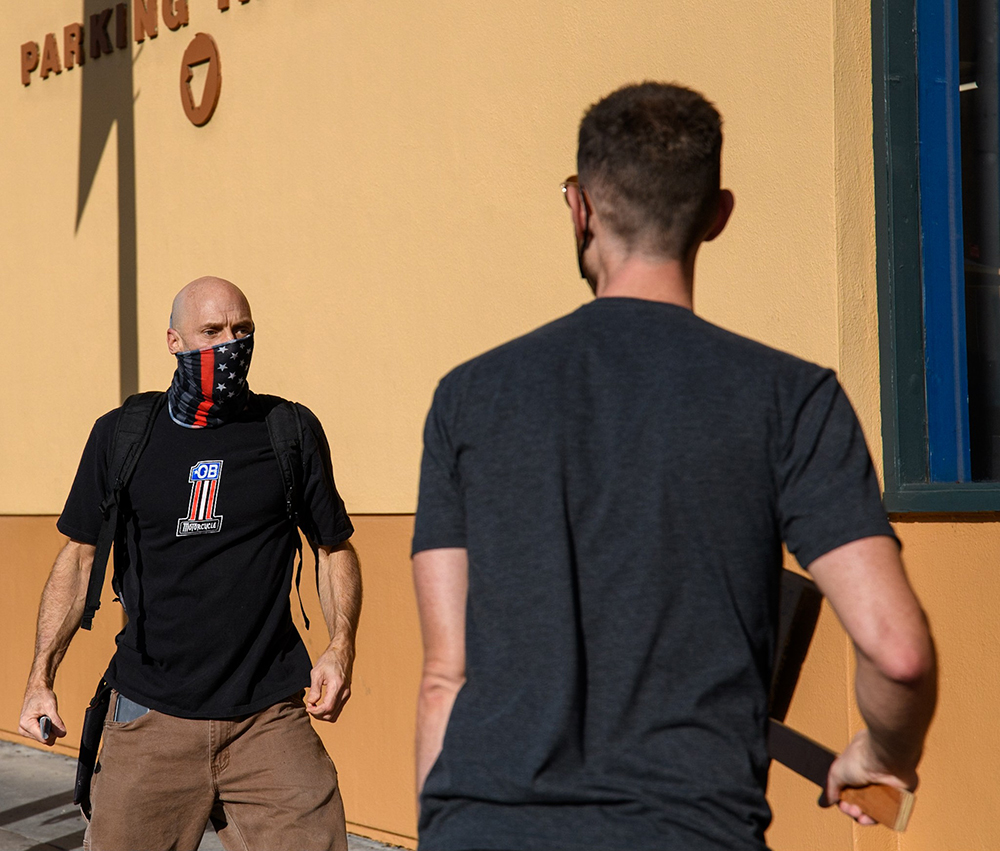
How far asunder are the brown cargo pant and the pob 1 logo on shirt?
497mm

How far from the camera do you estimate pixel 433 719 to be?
1.78m

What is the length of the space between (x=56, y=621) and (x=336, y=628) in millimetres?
768

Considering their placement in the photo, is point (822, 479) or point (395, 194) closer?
point (822, 479)

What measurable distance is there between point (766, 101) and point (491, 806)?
327cm

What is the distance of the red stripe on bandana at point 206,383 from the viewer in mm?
3557

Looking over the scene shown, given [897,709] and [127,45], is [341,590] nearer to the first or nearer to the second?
[897,709]

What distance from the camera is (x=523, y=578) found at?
5.46ft

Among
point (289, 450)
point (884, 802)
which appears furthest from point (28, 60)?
point (884, 802)

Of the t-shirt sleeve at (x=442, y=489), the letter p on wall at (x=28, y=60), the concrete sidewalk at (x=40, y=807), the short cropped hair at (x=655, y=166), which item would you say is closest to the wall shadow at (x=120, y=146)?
the letter p on wall at (x=28, y=60)

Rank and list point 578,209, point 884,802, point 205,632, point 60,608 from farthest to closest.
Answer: point 60,608, point 205,632, point 578,209, point 884,802

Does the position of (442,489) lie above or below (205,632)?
above

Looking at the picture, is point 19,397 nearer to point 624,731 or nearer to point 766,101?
point 766,101

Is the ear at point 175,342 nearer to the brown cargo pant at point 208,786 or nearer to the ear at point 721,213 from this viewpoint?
the brown cargo pant at point 208,786

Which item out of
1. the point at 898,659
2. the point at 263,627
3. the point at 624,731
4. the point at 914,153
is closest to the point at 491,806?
the point at 624,731
